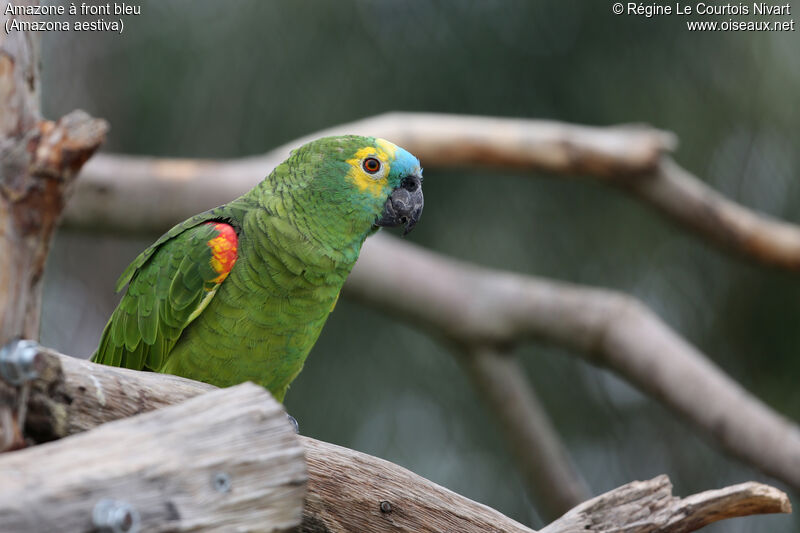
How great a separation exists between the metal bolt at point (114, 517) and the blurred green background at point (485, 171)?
3439mm

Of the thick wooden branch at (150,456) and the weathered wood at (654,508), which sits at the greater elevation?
the thick wooden branch at (150,456)

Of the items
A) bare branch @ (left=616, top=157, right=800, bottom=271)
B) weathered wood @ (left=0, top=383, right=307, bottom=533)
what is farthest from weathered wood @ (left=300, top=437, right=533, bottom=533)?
bare branch @ (left=616, top=157, right=800, bottom=271)

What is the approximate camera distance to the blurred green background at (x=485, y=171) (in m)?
4.18

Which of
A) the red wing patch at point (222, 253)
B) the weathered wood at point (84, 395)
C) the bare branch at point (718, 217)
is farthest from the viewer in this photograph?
the bare branch at point (718, 217)

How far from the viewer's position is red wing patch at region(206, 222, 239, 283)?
6.25 feet

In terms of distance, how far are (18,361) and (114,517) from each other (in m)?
0.26

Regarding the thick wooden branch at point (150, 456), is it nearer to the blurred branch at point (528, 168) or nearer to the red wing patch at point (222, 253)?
the red wing patch at point (222, 253)

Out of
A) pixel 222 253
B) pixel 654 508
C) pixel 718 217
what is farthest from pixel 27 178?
pixel 718 217

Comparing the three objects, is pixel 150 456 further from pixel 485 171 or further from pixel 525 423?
pixel 485 171

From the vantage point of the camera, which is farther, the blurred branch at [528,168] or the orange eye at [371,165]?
the blurred branch at [528,168]

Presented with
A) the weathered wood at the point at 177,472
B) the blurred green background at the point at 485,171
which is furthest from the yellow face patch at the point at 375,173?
the blurred green background at the point at 485,171

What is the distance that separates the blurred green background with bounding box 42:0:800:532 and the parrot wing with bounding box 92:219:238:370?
89.7 inches

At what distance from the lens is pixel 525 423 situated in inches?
142

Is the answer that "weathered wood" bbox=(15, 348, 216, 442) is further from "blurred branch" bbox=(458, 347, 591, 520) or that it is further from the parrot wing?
"blurred branch" bbox=(458, 347, 591, 520)
